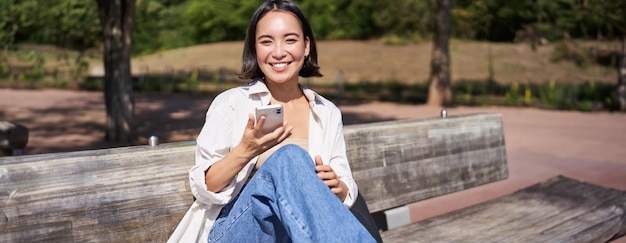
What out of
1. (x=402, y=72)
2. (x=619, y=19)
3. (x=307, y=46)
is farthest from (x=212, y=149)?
(x=402, y=72)

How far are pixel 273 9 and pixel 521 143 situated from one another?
25.3ft

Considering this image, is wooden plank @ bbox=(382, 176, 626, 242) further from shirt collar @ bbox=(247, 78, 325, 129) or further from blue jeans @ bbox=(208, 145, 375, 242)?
blue jeans @ bbox=(208, 145, 375, 242)

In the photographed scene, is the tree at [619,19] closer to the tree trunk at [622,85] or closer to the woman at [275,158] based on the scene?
the tree trunk at [622,85]

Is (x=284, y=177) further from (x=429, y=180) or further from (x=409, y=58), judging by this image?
(x=409, y=58)

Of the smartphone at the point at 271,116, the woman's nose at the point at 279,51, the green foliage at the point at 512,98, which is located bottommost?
the green foliage at the point at 512,98

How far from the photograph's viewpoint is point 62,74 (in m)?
24.0

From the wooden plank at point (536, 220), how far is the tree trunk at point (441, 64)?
12852mm

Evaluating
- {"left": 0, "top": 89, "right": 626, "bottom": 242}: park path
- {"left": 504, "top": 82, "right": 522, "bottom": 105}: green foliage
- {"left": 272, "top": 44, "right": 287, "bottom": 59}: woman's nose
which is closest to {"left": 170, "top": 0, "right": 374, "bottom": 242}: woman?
{"left": 272, "top": 44, "right": 287, "bottom": 59}: woman's nose

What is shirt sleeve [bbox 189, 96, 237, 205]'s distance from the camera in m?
2.36

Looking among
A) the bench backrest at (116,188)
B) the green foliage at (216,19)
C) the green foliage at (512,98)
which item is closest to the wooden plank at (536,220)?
the bench backrest at (116,188)

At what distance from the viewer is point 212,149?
7.89 ft

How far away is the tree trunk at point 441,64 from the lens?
1669 centimetres

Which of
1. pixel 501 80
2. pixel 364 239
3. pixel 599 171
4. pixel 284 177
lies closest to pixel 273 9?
pixel 284 177

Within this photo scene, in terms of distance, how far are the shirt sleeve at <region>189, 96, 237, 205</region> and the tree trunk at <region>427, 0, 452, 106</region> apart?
580 inches
